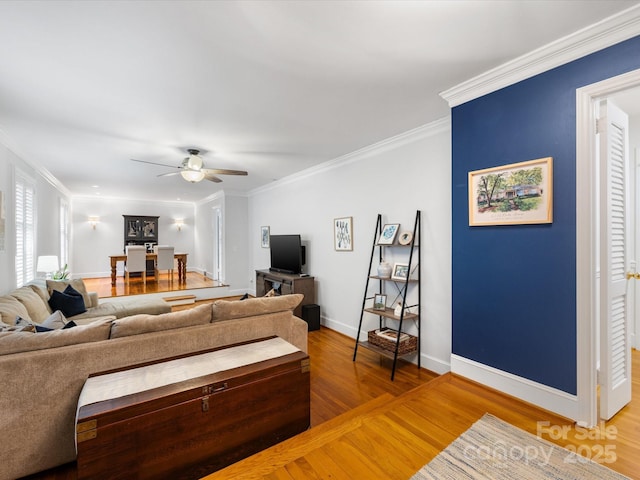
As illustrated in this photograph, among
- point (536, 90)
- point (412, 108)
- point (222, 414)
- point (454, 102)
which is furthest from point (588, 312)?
point (222, 414)

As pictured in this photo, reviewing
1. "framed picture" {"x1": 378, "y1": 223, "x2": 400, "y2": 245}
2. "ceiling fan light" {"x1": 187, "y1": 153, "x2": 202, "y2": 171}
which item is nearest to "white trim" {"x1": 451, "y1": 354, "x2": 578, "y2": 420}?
"framed picture" {"x1": 378, "y1": 223, "x2": 400, "y2": 245}

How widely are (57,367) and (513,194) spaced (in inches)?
129

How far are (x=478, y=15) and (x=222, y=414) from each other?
2797 millimetres

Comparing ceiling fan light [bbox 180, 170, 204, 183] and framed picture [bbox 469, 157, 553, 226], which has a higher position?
ceiling fan light [bbox 180, 170, 204, 183]

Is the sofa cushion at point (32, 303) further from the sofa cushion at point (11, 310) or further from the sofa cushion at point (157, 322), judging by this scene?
the sofa cushion at point (157, 322)

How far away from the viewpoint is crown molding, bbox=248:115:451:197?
10.3ft

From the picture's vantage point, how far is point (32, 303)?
3.18m

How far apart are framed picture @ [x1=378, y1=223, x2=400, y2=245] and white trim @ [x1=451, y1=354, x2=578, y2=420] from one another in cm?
141

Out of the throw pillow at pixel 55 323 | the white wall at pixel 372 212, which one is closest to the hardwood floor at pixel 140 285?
the white wall at pixel 372 212

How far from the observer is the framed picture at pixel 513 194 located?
2006 mm

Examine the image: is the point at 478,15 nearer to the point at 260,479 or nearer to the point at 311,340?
the point at 260,479

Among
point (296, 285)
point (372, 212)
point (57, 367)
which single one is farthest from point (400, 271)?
point (57, 367)

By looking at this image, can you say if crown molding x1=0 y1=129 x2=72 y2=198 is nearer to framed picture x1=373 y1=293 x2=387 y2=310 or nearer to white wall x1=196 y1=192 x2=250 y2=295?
white wall x1=196 y1=192 x2=250 y2=295

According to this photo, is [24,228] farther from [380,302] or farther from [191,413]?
[380,302]
